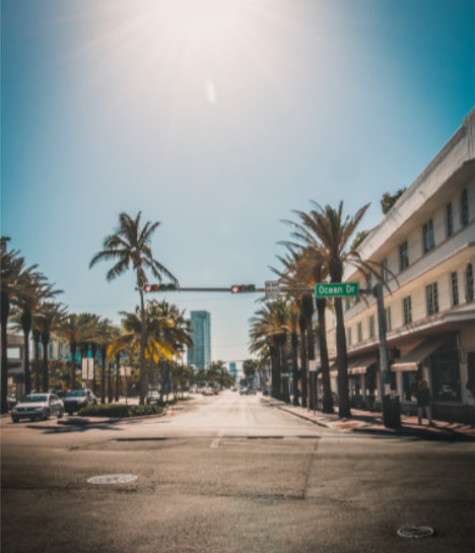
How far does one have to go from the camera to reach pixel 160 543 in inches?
243

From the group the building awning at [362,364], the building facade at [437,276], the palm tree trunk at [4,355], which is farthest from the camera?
the palm tree trunk at [4,355]

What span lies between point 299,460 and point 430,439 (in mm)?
6802

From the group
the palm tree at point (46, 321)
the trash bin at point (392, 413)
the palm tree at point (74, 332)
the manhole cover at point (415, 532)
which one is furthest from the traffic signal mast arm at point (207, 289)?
the palm tree at point (74, 332)

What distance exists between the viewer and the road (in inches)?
246

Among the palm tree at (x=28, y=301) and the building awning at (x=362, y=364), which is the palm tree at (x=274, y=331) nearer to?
the building awning at (x=362, y=364)

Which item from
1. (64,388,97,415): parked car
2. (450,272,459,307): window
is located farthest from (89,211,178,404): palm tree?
(450,272,459,307): window

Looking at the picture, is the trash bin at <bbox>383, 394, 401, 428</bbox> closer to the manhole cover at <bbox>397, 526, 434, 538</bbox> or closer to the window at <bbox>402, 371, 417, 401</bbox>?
the window at <bbox>402, 371, 417, 401</bbox>

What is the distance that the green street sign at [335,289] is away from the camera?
2316 cm

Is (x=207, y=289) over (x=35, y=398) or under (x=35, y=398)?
over

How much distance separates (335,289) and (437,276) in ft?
21.4

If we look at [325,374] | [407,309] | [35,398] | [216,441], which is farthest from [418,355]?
[35,398]

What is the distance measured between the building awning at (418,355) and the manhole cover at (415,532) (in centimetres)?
2013

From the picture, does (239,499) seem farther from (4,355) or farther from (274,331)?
(274,331)

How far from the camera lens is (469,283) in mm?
23266
